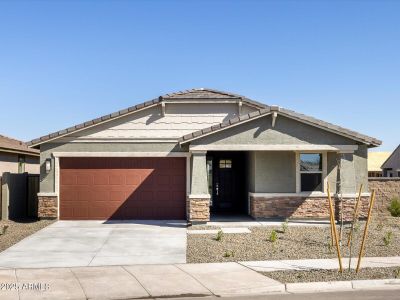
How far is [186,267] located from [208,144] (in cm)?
723

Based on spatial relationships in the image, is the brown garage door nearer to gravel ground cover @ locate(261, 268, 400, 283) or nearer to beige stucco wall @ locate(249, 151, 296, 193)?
beige stucco wall @ locate(249, 151, 296, 193)

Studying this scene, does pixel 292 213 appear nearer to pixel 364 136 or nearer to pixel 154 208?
pixel 364 136

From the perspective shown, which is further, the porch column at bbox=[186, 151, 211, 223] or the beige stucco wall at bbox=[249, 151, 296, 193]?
the beige stucco wall at bbox=[249, 151, 296, 193]

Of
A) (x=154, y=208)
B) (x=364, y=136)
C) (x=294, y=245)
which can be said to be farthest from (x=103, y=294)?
(x=364, y=136)

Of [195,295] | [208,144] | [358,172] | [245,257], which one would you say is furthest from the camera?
[358,172]

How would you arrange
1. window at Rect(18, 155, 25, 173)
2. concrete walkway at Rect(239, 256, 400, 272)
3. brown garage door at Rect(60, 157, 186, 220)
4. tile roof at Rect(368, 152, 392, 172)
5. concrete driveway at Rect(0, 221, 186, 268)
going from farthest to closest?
1. tile roof at Rect(368, 152, 392, 172)
2. window at Rect(18, 155, 25, 173)
3. brown garage door at Rect(60, 157, 186, 220)
4. concrete driveway at Rect(0, 221, 186, 268)
5. concrete walkway at Rect(239, 256, 400, 272)

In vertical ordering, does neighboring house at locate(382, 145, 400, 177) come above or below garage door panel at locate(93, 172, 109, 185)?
above

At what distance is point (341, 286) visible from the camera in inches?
370

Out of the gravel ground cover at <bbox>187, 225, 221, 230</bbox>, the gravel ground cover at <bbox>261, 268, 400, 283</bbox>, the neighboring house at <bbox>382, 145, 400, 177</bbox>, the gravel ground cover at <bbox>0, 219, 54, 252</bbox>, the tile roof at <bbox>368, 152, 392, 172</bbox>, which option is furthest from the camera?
the tile roof at <bbox>368, 152, 392, 172</bbox>

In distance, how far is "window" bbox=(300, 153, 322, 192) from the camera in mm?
19156

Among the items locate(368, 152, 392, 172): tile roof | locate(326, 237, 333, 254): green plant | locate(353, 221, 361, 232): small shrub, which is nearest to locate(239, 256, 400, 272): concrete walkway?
locate(326, 237, 333, 254): green plant

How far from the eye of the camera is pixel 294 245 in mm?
13867

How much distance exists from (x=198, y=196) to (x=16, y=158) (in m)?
12.3

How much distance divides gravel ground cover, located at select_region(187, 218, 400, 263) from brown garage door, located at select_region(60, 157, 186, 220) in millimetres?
4085
